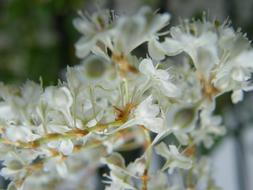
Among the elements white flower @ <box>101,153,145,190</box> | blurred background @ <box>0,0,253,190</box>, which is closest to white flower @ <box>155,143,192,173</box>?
white flower @ <box>101,153,145,190</box>

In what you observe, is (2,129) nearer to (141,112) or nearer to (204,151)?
(141,112)

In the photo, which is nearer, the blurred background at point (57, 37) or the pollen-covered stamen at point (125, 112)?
the pollen-covered stamen at point (125, 112)

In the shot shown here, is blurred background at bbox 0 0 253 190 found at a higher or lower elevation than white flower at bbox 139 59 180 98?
higher

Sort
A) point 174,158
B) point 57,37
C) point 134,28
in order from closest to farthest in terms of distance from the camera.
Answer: point 134,28, point 174,158, point 57,37

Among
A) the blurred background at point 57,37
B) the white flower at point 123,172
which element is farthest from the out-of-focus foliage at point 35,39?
the white flower at point 123,172

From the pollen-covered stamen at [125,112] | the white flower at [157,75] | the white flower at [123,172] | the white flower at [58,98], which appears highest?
the white flower at [157,75]

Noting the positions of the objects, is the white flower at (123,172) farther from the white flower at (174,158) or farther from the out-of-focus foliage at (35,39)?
the out-of-focus foliage at (35,39)

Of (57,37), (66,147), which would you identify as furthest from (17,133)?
(57,37)

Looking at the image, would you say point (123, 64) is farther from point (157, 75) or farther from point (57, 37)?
point (57, 37)

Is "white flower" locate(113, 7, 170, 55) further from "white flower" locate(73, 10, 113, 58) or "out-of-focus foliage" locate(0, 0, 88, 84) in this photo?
"out-of-focus foliage" locate(0, 0, 88, 84)
